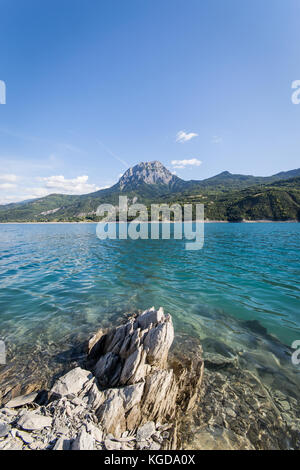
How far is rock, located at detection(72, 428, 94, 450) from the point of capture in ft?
13.1

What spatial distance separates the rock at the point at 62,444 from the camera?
4082 mm

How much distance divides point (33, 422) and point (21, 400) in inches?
71.4

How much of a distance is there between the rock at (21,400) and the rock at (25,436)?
1543 millimetres

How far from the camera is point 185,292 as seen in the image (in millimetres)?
15664

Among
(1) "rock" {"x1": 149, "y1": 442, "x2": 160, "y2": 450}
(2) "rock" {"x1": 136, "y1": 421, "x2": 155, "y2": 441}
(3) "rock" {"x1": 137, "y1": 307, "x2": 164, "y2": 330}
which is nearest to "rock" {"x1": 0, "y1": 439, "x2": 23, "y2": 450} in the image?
(2) "rock" {"x1": 136, "y1": 421, "x2": 155, "y2": 441}

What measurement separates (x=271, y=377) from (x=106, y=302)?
10729 mm

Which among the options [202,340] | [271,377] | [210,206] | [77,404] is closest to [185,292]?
[202,340]

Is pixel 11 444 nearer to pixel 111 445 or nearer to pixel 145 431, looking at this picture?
pixel 111 445

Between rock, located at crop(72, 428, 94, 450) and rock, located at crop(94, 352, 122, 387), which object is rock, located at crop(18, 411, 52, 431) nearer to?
rock, located at crop(72, 428, 94, 450)

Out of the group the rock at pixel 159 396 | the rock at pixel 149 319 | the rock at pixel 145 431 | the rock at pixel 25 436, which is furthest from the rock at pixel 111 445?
the rock at pixel 149 319

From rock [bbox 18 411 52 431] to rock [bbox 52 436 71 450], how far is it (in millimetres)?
697

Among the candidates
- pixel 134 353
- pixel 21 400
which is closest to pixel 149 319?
pixel 134 353

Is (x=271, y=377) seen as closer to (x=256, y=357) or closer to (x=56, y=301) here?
(x=256, y=357)

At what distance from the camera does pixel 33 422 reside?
15.4ft
